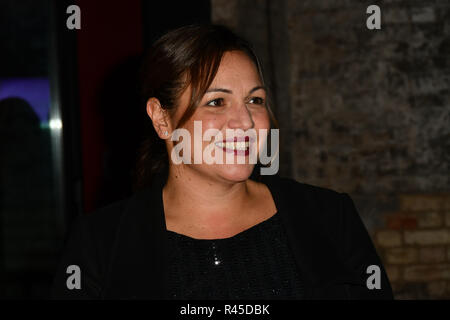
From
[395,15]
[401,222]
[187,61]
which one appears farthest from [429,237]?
[187,61]

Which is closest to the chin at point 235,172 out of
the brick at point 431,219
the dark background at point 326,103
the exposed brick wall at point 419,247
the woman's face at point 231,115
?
the woman's face at point 231,115

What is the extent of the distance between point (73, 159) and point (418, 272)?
234 cm

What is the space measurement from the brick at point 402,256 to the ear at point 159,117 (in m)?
1.98

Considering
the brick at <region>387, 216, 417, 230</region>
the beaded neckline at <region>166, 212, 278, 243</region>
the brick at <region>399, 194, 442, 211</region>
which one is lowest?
the brick at <region>387, 216, 417, 230</region>

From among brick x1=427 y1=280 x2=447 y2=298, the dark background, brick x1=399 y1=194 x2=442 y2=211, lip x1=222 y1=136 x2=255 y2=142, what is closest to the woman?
lip x1=222 y1=136 x2=255 y2=142

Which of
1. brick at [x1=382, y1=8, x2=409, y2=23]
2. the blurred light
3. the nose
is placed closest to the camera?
the nose

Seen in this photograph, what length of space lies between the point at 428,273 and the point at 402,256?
0.62 ft

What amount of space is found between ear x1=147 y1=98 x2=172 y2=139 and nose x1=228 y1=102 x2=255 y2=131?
25 cm

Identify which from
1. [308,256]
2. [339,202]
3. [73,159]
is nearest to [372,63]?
[339,202]

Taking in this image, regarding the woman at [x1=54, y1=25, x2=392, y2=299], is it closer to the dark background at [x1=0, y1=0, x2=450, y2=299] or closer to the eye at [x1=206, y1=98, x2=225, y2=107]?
the eye at [x1=206, y1=98, x2=225, y2=107]

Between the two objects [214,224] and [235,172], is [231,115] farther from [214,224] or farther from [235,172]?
[214,224]

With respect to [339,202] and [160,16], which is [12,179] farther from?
[339,202]

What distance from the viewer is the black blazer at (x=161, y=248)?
1212mm

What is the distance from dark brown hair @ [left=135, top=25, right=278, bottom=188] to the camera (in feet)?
3.97
